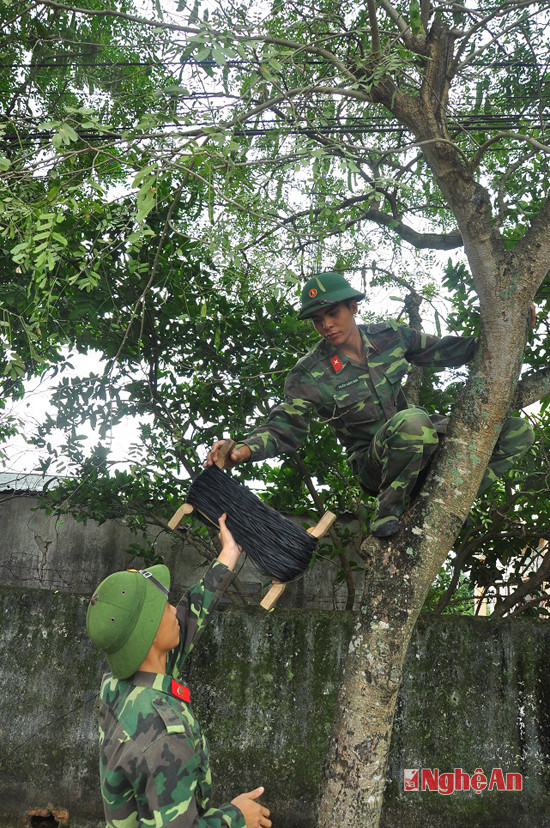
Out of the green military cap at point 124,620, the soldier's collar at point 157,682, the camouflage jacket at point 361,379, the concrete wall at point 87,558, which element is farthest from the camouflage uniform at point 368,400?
the concrete wall at point 87,558

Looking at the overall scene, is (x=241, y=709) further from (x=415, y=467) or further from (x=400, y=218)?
(x=400, y=218)

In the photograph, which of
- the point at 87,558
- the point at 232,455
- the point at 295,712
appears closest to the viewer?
the point at 232,455

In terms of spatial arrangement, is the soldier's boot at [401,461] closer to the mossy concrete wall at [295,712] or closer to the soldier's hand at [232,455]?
the soldier's hand at [232,455]

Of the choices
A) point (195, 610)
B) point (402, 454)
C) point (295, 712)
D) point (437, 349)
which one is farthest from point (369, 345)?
point (295, 712)

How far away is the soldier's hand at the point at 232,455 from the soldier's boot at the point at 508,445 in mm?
1266

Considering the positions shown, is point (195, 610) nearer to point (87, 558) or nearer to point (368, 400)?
point (368, 400)

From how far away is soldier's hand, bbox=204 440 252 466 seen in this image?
3.41 m

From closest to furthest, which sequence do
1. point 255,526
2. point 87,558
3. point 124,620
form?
point 124,620, point 255,526, point 87,558

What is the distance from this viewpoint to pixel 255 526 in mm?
3350

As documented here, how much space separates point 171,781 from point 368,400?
225 centimetres

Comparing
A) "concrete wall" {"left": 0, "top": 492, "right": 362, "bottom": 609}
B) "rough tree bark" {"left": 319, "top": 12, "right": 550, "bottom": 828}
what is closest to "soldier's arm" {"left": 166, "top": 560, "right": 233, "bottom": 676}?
"rough tree bark" {"left": 319, "top": 12, "right": 550, "bottom": 828}

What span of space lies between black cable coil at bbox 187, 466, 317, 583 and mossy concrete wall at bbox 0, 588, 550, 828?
244 cm

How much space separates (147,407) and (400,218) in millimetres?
2370

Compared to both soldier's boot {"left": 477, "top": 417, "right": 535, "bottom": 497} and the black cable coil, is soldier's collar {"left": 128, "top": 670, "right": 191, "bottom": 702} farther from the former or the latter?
soldier's boot {"left": 477, "top": 417, "right": 535, "bottom": 497}
